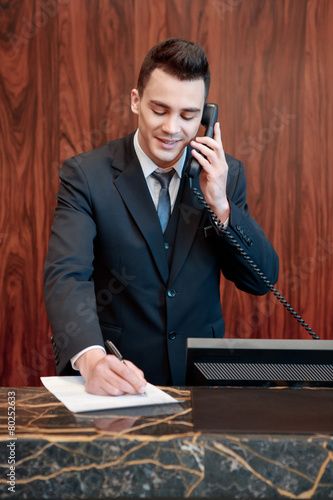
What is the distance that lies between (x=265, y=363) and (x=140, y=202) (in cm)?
85

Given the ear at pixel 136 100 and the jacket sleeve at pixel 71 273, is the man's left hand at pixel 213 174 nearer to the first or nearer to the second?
the ear at pixel 136 100

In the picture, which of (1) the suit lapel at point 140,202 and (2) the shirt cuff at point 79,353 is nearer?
(2) the shirt cuff at point 79,353

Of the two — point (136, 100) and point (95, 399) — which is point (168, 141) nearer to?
point (136, 100)

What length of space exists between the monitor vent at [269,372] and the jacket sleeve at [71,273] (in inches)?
13.0

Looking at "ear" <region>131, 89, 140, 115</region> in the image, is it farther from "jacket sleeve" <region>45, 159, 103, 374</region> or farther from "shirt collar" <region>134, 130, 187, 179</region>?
"jacket sleeve" <region>45, 159, 103, 374</region>

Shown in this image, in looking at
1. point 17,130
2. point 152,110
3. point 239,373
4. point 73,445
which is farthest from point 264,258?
point 17,130

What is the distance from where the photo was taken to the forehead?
189cm

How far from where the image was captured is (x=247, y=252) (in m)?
1.93

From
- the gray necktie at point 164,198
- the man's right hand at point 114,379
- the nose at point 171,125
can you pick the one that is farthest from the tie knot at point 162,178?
the man's right hand at point 114,379

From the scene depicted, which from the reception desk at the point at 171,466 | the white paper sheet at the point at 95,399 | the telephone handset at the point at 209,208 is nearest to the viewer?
the reception desk at the point at 171,466

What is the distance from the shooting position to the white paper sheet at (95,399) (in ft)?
3.97

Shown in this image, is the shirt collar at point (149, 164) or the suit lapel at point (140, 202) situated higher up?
the shirt collar at point (149, 164)

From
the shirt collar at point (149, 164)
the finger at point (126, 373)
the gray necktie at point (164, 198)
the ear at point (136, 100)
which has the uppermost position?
the ear at point (136, 100)

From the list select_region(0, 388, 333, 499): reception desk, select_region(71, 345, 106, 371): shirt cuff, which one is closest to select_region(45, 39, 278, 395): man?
select_region(71, 345, 106, 371): shirt cuff
